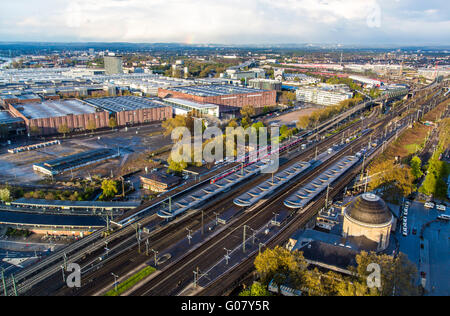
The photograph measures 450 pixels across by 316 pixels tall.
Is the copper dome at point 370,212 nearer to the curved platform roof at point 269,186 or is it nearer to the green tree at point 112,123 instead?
the curved platform roof at point 269,186

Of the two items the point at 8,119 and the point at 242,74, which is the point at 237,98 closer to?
the point at 8,119

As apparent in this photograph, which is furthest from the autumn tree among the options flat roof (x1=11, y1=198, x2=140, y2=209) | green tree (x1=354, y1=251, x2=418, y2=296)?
green tree (x1=354, y1=251, x2=418, y2=296)

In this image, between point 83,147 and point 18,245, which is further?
point 83,147

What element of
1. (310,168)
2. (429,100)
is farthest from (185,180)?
(429,100)

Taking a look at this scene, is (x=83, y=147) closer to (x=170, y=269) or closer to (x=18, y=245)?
(x=18, y=245)

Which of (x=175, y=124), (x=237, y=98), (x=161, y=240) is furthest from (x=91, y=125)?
(x=161, y=240)

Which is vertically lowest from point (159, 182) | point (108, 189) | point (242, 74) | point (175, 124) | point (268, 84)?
point (108, 189)

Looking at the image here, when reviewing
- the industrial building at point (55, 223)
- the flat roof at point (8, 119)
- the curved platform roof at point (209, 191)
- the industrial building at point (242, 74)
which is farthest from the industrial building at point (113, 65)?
the industrial building at point (55, 223)
